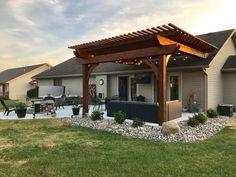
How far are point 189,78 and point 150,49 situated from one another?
5.20 meters

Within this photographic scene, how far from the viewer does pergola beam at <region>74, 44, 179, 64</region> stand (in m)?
9.22

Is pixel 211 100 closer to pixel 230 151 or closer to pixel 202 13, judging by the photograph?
pixel 202 13

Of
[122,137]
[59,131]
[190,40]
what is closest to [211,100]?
[190,40]

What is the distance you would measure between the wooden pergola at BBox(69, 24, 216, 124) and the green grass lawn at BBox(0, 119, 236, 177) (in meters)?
2.70

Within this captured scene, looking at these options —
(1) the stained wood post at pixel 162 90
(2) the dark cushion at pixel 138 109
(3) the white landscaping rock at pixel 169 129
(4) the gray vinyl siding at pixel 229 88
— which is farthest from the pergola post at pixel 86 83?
(4) the gray vinyl siding at pixel 229 88

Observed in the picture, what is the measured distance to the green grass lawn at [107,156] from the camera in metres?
4.95

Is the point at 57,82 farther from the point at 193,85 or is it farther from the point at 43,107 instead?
the point at 193,85

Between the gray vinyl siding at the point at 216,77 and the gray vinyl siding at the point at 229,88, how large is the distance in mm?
282

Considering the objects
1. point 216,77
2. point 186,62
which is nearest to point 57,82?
point 186,62

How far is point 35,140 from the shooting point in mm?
7668

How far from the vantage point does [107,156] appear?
596cm

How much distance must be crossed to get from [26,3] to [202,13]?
32.3 feet

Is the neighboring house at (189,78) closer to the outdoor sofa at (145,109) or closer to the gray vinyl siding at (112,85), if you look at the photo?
the gray vinyl siding at (112,85)

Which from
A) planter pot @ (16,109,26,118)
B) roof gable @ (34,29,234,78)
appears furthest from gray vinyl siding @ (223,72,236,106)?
planter pot @ (16,109,26,118)
